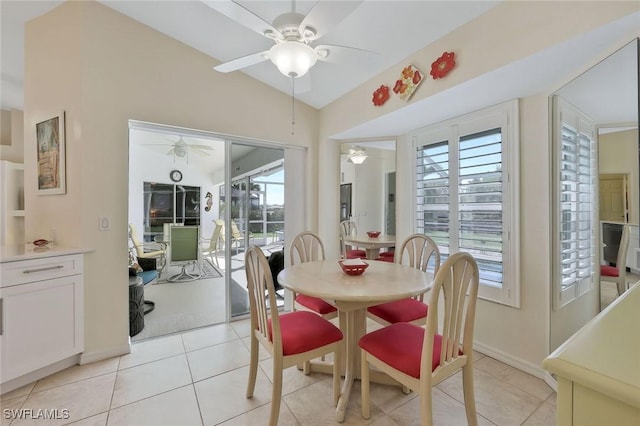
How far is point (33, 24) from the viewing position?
2.38m

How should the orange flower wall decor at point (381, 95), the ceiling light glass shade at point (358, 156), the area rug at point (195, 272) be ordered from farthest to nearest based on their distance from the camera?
the area rug at point (195, 272)
the ceiling light glass shade at point (358, 156)
the orange flower wall decor at point (381, 95)

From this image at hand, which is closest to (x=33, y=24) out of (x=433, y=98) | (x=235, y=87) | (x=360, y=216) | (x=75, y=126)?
(x=75, y=126)

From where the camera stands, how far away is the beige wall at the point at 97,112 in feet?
7.19

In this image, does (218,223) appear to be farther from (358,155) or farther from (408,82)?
(408,82)

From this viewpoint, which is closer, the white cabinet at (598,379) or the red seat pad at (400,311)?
the white cabinet at (598,379)

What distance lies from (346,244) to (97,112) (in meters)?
2.80

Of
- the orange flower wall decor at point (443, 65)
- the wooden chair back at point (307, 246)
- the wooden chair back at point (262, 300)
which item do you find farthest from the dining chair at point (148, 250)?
the orange flower wall decor at point (443, 65)

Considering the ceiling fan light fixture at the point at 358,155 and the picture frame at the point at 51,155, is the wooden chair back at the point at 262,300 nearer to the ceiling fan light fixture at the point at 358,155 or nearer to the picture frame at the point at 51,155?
the picture frame at the point at 51,155

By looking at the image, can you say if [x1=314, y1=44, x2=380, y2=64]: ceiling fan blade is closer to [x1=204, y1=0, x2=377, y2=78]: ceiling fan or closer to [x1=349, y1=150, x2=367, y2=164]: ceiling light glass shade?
[x1=204, y1=0, x2=377, y2=78]: ceiling fan

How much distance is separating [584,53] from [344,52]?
1377 millimetres

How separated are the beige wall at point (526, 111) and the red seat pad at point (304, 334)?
1.56m

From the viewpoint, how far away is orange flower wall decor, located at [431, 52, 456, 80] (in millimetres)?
1968

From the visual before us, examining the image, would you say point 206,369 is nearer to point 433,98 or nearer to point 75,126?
point 75,126

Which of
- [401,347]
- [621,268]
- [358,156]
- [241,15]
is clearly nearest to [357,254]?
[358,156]
